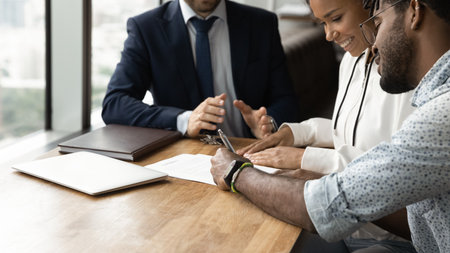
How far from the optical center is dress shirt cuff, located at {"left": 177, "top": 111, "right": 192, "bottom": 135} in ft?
6.43

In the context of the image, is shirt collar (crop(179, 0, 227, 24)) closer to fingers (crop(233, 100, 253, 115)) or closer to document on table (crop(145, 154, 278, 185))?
fingers (crop(233, 100, 253, 115))

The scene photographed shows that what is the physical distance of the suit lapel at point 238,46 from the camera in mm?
2400

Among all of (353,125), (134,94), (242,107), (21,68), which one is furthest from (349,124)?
(21,68)

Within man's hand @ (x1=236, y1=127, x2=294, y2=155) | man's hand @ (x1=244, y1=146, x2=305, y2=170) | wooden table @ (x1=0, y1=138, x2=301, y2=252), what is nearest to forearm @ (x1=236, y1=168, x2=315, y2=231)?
wooden table @ (x1=0, y1=138, x2=301, y2=252)

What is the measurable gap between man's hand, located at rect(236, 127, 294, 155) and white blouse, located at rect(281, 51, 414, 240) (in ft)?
0.08

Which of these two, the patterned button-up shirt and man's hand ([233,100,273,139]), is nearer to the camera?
the patterned button-up shirt

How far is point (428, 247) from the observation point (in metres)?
1.28

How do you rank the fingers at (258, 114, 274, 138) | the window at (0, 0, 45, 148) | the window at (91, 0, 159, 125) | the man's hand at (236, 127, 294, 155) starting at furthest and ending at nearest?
the window at (91, 0, 159, 125)
the window at (0, 0, 45, 148)
the fingers at (258, 114, 274, 138)
the man's hand at (236, 127, 294, 155)

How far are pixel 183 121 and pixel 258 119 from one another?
0.97ft

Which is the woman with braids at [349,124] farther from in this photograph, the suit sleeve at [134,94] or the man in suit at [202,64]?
the suit sleeve at [134,94]

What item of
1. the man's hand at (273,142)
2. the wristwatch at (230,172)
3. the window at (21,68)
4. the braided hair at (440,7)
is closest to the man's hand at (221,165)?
the wristwatch at (230,172)

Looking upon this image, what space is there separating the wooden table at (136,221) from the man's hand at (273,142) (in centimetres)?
35

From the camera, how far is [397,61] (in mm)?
1227

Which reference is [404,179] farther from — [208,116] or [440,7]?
[208,116]
